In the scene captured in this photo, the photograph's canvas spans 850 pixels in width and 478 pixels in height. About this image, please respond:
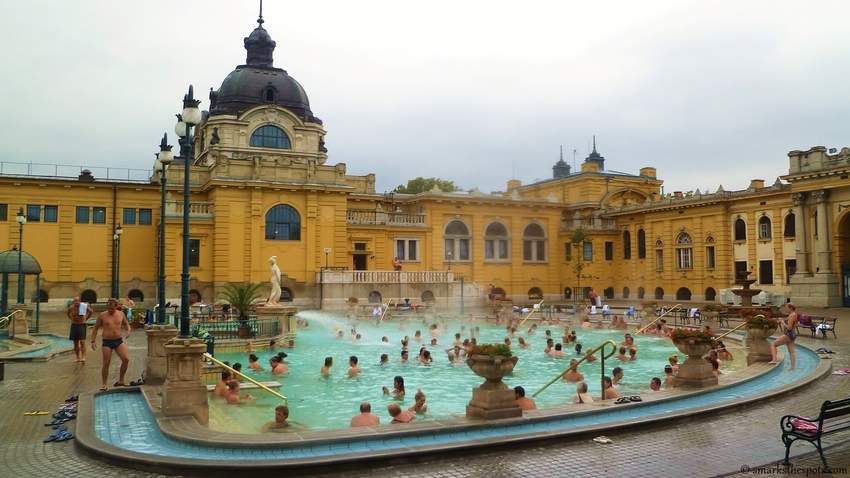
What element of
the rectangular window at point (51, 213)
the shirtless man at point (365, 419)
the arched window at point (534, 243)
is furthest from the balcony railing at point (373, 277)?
the shirtless man at point (365, 419)

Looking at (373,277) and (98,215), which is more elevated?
(98,215)

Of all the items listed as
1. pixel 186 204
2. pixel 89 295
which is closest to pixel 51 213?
pixel 89 295

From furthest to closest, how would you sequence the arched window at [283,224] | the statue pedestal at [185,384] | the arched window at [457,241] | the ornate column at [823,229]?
the arched window at [457,241] → the arched window at [283,224] → the ornate column at [823,229] → the statue pedestal at [185,384]

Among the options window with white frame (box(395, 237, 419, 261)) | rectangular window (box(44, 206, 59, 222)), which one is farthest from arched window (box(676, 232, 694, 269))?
rectangular window (box(44, 206, 59, 222))

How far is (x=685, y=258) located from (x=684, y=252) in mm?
460

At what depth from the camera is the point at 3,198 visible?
38.7m

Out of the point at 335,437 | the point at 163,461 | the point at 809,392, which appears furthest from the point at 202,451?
the point at 809,392

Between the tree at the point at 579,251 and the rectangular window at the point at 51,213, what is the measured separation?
3572cm

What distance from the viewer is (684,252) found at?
49312 mm

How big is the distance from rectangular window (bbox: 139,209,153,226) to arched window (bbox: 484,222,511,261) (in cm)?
2406

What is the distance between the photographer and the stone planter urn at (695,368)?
41.4ft

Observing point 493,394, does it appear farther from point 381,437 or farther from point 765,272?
point 765,272

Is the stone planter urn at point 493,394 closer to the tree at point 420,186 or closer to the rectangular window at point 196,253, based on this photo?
the rectangular window at point 196,253

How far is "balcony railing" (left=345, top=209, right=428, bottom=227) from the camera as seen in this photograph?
150 ft
